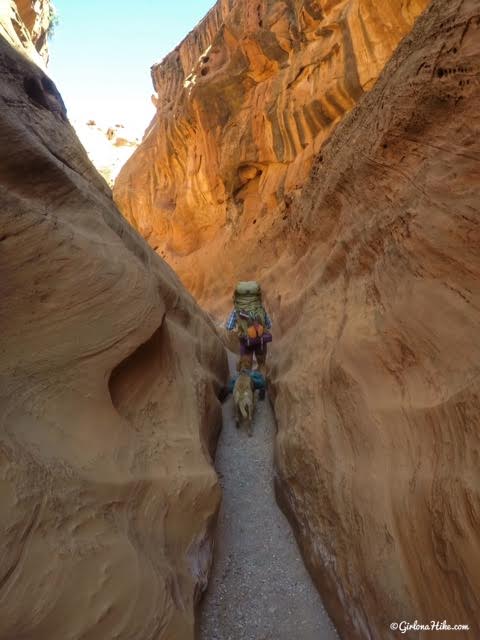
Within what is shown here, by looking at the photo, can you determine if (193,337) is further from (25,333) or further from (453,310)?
(453,310)

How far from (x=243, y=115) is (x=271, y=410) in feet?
30.0

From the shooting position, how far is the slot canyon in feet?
6.28

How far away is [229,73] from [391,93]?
9.04 metres

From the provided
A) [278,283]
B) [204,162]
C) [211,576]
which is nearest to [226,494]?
[211,576]

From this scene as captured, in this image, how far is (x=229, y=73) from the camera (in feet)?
35.3

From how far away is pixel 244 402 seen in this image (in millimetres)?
4676

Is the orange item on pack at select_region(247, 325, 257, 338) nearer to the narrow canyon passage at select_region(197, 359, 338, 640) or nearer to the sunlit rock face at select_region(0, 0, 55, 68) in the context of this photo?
the narrow canyon passage at select_region(197, 359, 338, 640)

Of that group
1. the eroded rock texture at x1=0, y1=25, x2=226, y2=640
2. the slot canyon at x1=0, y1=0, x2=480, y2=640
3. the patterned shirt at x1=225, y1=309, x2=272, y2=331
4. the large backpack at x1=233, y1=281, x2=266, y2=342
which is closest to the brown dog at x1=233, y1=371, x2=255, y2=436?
the slot canyon at x1=0, y1=0, x2=480, y2=640

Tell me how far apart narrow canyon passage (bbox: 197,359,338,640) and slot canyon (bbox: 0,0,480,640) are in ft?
0.06

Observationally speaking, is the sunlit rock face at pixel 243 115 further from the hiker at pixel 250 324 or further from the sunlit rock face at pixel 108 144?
the sunlit rock face at pixel 108 144

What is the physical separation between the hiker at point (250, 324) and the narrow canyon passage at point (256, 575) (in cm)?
206

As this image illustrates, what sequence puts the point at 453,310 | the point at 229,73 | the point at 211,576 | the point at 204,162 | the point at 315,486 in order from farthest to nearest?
1. the point at 204,162
2. the point at 229,73
3. the point at 315,486
4. the point at 211,576
5. the point at 453,310

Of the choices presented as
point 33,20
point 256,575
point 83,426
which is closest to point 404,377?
point 256,575

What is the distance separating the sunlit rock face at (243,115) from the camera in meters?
7.88
